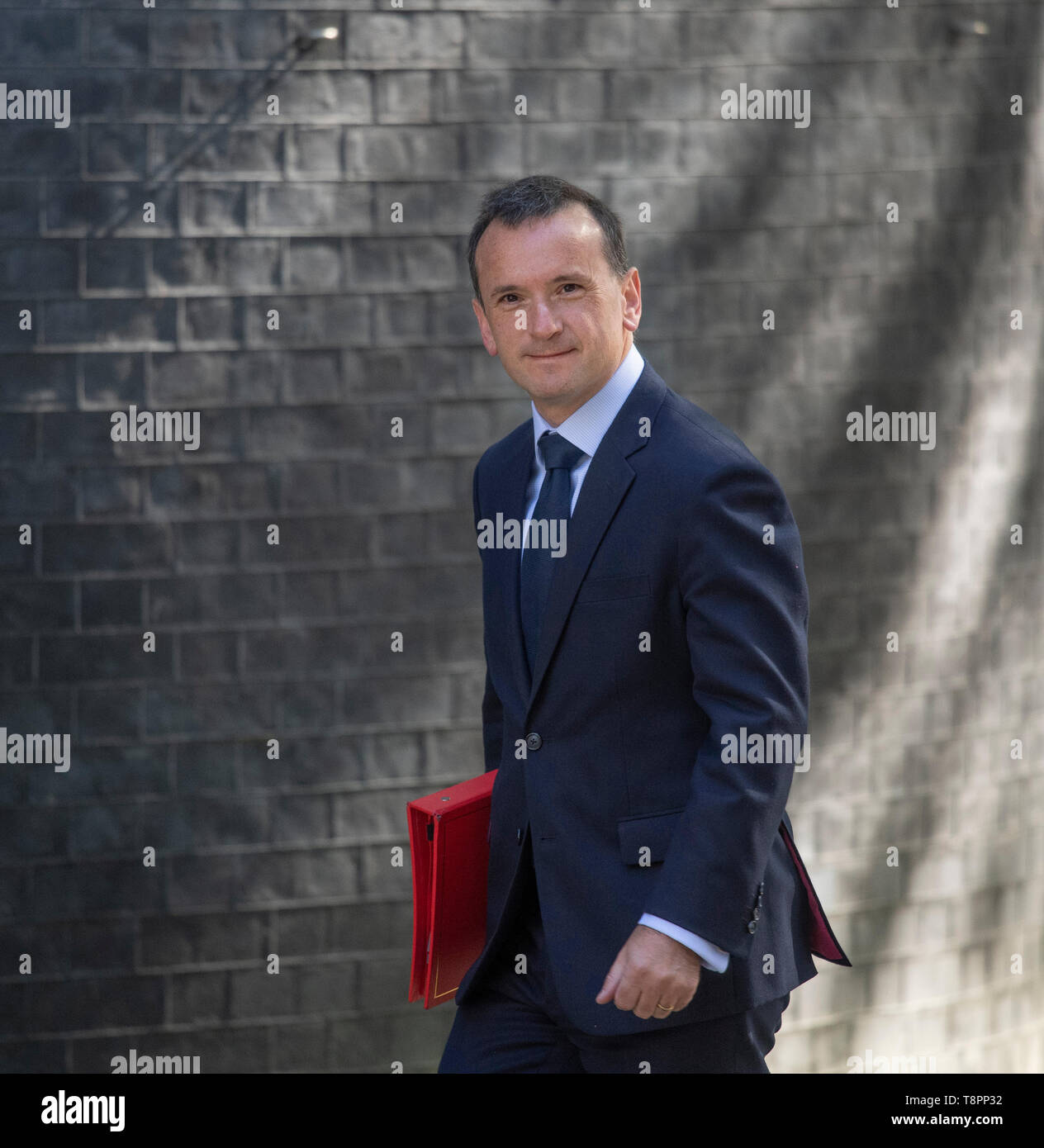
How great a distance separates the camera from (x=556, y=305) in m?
2.46

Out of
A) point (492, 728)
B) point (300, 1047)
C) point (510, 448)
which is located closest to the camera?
point (510, 448)

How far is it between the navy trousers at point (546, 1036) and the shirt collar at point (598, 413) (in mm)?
804

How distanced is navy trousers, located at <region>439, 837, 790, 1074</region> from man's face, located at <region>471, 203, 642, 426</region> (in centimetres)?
92

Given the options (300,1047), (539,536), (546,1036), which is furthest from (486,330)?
(300,1047)

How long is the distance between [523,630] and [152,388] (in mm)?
2267

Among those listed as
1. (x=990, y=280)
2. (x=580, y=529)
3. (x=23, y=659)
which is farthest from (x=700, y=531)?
(x=990, y=280)

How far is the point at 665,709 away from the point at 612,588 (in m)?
0.24

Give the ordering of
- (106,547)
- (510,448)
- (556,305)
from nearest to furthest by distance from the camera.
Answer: (556,305)
(510,448)
(106,547)

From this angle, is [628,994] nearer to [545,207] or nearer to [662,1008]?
[662,1008]

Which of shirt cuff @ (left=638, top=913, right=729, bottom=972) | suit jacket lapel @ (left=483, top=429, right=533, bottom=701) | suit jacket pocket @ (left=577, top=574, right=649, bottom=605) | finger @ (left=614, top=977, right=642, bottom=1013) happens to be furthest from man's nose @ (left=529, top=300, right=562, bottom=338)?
finger @ (left=614, top=977, right=642, bottom=1013)

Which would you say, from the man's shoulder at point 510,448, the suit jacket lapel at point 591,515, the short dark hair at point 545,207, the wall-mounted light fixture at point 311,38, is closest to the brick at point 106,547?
the wall-mounted light fixture at point 311,38

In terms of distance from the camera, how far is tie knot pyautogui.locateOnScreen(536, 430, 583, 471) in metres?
2.54

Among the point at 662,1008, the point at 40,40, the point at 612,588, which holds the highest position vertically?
the point at 40,40
